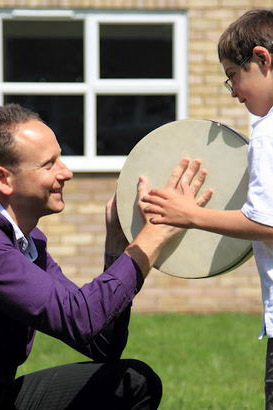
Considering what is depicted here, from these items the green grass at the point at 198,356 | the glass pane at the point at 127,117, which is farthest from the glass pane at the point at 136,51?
the green grass at the point at 198,356

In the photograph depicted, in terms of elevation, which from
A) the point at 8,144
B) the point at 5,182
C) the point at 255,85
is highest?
the point at 255,85

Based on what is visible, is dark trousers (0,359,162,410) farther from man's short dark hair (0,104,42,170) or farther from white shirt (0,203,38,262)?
man's short dark hair (0,104,42,170)

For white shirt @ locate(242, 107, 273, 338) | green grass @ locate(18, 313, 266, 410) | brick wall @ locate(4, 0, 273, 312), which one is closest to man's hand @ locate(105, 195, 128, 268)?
white shirt @ locate(242, 107, 273, 338)

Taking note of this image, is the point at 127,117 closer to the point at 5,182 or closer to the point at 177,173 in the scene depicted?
the point at 177,173

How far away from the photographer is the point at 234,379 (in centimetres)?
639

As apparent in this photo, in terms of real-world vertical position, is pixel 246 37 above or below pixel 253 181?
above

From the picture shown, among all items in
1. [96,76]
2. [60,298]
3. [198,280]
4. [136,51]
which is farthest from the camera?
[136,51]

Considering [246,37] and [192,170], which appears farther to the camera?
[192,170]

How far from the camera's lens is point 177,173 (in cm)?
384

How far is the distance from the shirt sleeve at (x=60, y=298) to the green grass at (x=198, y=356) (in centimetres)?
203

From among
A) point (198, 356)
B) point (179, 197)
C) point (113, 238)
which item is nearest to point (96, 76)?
point (198, 356)

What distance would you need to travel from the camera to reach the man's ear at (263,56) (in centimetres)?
366

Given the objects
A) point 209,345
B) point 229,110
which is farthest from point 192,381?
point 229,110

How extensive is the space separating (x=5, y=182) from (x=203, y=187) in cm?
71
